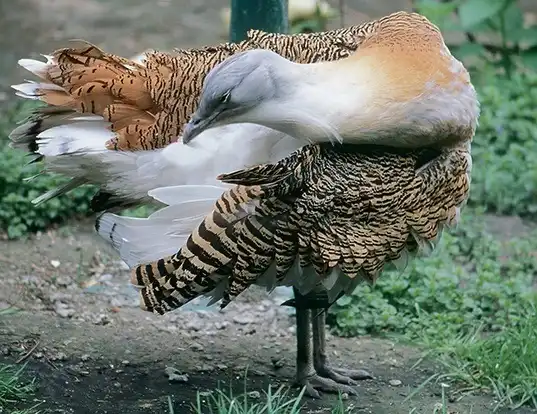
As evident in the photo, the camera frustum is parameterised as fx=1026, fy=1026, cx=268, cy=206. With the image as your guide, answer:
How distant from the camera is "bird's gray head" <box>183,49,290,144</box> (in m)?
3.02

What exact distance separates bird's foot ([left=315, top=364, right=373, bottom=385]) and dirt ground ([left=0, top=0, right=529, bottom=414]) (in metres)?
0.04

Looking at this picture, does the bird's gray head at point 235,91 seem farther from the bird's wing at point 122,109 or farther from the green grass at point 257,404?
the green grass at point 257,404

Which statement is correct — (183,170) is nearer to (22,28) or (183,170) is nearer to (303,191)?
(303,191)

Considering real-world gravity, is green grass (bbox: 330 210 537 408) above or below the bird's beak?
below

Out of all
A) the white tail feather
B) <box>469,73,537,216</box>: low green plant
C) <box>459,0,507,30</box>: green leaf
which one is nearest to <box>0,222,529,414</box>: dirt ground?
the white tail feather

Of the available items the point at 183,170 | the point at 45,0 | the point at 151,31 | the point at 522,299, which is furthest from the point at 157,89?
the point at 45,0

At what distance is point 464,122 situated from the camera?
3.32m

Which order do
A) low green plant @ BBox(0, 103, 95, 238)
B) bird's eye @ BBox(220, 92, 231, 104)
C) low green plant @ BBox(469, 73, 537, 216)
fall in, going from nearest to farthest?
bird's eye @ BBox(220, 92, 231, 104) → low green plant @ BBox(0, 103, 95, 238) → low green plant @ BBox(469, 73, 537, 216)

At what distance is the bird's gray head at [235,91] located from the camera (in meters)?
3.02

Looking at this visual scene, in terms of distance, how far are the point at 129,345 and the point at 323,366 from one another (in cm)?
82

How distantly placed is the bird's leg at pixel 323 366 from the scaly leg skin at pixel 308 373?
0.05 meters

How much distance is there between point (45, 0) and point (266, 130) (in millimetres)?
6512

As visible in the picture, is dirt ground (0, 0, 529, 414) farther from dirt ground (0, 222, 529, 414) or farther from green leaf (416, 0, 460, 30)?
green leaf (416, 0, 460, 30)

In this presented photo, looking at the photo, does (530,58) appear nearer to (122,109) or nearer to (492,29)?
(492,29)
